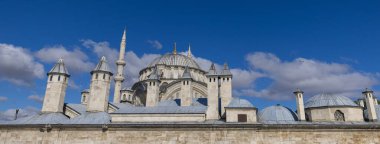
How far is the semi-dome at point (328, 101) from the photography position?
19.1m

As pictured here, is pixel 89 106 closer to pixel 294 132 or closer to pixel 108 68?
pixel 108 68

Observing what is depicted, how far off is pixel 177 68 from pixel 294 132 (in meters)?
24.0

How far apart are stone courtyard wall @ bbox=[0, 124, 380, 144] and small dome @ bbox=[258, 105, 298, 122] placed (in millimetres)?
2499

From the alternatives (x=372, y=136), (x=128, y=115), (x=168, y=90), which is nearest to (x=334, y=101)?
(x=372, y=136)

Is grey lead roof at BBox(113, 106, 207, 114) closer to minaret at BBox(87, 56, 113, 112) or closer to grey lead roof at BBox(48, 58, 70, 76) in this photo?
minaret at BBox(87, 56, 113, 112)

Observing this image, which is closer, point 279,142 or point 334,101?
point 279,142

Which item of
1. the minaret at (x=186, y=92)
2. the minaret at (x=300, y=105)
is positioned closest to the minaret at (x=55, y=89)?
the minaret at (x=186, y=92)

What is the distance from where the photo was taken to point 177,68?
39.1 meters

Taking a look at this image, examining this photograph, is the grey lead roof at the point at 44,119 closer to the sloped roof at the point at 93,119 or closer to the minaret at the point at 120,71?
the sloped roof at the point at 93,119

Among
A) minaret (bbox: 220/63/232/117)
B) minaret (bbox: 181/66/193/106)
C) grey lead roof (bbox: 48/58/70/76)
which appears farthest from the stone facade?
grey lead roof (bbox: 48/58/70/76)

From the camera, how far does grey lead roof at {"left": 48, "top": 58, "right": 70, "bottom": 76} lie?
21.3 m

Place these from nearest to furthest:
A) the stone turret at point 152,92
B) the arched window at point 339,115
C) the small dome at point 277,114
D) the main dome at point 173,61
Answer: the arched window at point 339,115
the small dome at point 277,114
the stone turret at point 152,92
the main dome at point 173,61

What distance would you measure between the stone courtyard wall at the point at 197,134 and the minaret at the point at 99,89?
2.69m

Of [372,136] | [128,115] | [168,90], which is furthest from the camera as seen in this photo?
[168,90]
